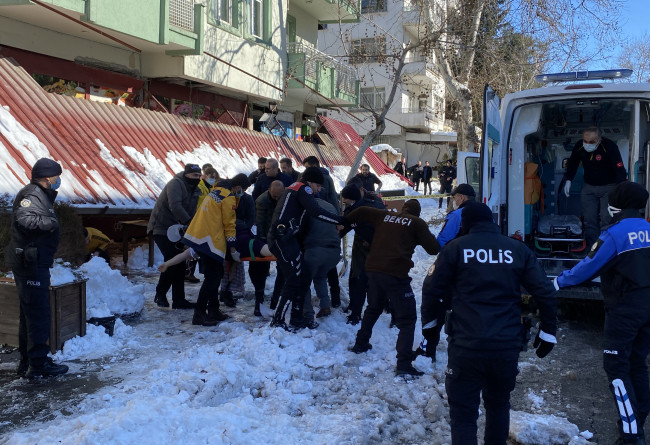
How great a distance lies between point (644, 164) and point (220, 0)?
12.3 metres

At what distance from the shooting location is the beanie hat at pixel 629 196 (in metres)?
4.41

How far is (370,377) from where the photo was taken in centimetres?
566

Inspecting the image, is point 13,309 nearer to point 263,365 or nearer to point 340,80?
point 263,365

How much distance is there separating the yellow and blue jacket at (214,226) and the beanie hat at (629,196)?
4206mm

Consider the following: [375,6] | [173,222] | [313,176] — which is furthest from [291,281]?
[375,6]

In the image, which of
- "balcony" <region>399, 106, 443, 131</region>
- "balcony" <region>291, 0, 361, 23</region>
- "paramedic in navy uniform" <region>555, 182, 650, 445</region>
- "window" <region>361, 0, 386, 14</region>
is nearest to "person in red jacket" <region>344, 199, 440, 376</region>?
"paramedic in navy uniform" <region>555, 182, 650, 445</region>

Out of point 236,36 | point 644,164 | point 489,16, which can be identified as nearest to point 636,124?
point 644,164

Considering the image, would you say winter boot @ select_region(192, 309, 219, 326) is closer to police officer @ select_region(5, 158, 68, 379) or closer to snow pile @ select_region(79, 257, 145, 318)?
snow pile @ select_region(79, 257, 145, 318)

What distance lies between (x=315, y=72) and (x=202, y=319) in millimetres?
14975

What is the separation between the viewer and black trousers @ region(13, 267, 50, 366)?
521cm

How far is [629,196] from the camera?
4.43 meters

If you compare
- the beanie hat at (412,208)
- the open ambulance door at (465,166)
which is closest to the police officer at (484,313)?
the beanie hat at (412,208)

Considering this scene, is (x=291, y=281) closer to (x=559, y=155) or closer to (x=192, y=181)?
(x=192, y=181)

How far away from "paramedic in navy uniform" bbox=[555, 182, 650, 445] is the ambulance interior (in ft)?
12.2
